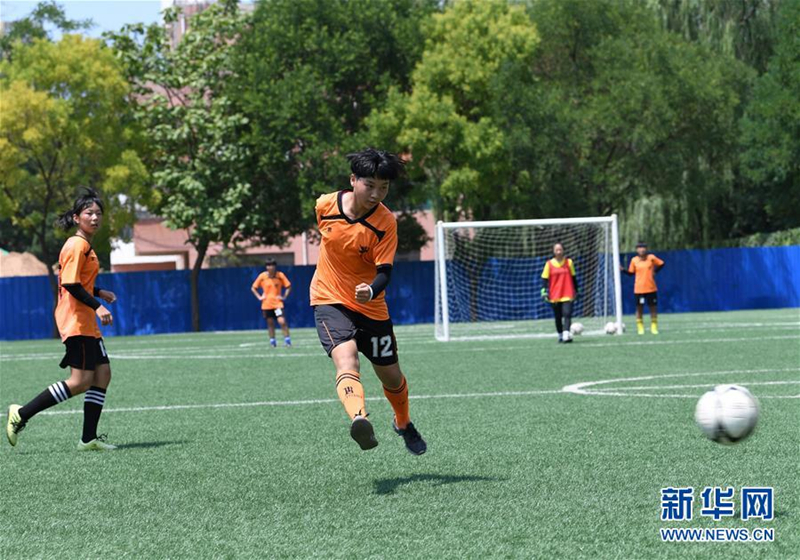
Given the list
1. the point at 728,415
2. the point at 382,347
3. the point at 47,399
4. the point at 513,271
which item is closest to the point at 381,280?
the point at 382,347

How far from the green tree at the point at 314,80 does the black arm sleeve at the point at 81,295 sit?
1121 inches

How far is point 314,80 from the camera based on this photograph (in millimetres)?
38156

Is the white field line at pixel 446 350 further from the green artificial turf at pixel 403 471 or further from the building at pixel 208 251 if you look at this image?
the building at pixel 208 251

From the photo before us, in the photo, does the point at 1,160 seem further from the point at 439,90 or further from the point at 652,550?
the point at 652,550

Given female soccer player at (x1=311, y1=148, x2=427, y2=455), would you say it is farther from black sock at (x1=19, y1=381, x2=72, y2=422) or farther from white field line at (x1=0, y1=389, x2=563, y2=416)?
white field line at (x1=0, y1=389, x2=563, y2=416)

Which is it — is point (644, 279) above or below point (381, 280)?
below

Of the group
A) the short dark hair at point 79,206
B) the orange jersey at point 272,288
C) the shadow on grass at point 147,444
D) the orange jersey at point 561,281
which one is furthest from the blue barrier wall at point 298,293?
the short dark hair at point 79,206

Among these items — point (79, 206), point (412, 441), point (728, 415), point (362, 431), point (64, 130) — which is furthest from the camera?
point (64, 130)

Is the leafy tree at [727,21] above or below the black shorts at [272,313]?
above

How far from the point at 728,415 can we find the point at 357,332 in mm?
2391

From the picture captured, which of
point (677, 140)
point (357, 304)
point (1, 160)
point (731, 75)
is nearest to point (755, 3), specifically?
point (731, 75)

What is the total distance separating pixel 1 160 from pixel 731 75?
76.9 feet

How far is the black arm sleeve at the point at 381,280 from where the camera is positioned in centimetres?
726

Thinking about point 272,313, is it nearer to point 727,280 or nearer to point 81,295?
point 81,295
